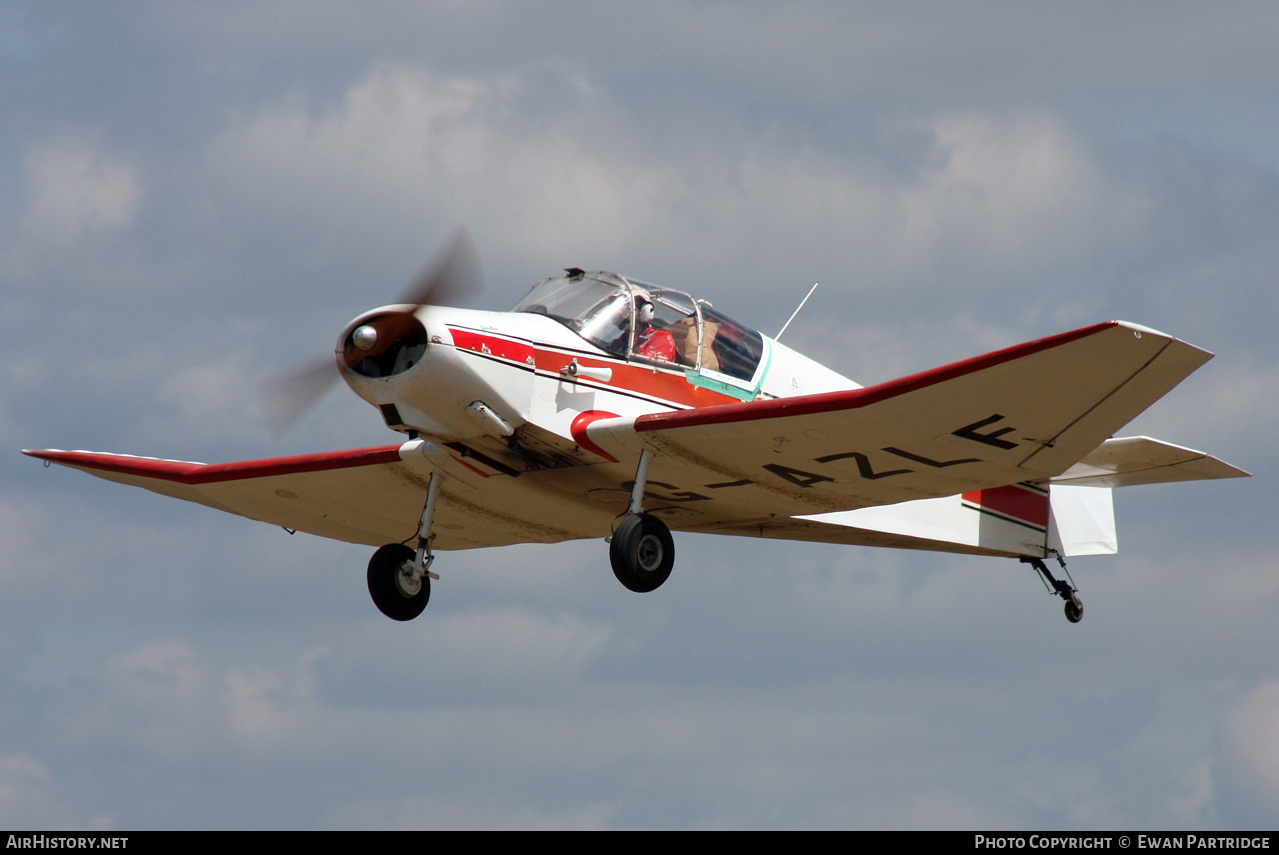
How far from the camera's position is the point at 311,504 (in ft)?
62.9

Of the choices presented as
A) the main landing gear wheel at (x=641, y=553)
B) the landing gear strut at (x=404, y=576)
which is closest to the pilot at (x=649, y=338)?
the main landing gear wheel at (x=641, y=553)

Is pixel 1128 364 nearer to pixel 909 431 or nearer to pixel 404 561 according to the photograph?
pixel 909 431

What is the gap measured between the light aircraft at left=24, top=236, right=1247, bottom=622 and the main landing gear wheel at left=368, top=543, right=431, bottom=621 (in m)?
0.02

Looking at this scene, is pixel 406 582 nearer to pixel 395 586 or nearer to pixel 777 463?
pixel 395 586

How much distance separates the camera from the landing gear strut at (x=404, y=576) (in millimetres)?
16922

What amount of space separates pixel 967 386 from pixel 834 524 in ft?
14.6

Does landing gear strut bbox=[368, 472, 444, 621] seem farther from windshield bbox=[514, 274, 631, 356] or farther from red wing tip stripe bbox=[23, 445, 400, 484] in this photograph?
windshield bbox=[514, 274, 631, 356]

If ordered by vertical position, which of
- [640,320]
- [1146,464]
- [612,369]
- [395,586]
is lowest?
[395,586]

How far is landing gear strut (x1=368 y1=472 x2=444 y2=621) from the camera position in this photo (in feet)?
55.5

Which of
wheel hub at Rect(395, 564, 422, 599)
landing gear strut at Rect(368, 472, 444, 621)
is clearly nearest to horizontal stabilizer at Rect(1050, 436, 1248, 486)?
landing gear strut at Rect(368, 472, 444, 621)

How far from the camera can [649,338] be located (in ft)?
53.7

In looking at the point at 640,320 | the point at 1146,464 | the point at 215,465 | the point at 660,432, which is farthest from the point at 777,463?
the point at 215,465

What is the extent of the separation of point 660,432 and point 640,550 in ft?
3.74

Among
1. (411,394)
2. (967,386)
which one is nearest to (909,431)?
(967,386)
